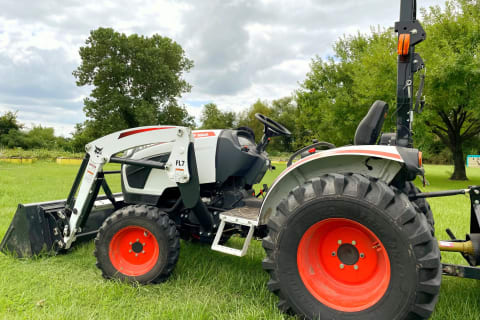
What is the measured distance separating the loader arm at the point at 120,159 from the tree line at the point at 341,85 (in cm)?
179

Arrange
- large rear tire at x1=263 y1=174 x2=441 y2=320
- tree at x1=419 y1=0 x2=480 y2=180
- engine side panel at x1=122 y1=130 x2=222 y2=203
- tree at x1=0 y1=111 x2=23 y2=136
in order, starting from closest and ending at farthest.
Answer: large rear tire at x1=263 y1=174 x2=441 y2=320 < engine side panel at x1=122 y1=130 x2=222 y2=203 < tree at x1=419 y1=0 x2=480 y2=180 < tree at x1=0 y1=111 x2=23 y2=136

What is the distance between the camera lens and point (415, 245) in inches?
74.4

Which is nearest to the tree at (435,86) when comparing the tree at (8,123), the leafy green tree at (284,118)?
the leafy green tree at (284,118)

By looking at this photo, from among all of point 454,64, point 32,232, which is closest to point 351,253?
point 32,232

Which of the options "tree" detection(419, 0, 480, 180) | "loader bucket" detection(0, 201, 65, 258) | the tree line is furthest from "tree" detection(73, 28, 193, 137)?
"loader bucket" detection(0, 201, 65, 258)

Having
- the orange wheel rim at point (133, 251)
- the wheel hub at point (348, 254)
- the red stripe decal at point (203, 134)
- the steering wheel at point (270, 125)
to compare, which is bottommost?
the orange wheel rim at point (133, 251)

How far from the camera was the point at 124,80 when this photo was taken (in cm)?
3145

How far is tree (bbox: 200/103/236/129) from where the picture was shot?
150 feet

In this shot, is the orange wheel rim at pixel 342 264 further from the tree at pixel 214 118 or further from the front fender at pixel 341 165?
the tree at pixel 214 118

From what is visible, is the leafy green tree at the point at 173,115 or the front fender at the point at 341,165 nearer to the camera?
the front fender at the point at 341,165

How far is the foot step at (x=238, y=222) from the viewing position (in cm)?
264

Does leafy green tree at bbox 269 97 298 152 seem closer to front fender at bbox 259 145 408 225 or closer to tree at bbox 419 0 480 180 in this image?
tree at bbox 419 0 480 180

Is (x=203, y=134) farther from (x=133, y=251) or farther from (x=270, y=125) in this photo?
(x=133, y=251)

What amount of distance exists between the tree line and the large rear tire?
1.14 metres
